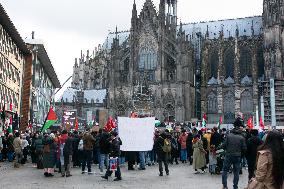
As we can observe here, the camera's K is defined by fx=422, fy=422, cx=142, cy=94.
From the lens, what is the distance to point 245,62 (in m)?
63.7

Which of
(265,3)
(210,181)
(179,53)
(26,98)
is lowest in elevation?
(210,181)

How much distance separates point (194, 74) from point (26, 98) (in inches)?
1254

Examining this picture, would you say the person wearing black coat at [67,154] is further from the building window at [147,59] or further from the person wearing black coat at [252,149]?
the building window at [147,59]

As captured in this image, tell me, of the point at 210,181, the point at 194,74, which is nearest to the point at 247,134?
the point at 210,181

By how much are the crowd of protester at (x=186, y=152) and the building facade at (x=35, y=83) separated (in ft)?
51.3

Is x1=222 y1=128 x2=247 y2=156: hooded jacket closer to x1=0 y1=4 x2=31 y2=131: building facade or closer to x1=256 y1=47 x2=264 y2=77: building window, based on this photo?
x1=0 y1=4 x2=31 y2=131: building facade

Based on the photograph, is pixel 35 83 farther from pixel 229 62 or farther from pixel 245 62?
pixel 245 62

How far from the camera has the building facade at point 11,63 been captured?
98.7 feet

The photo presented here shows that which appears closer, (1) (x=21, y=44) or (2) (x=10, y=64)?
(2) (x=10, y=64)

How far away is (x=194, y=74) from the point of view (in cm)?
6431

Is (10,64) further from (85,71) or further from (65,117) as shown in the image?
(85,71)

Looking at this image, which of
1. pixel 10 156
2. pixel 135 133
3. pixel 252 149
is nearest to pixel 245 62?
pixel 10 156

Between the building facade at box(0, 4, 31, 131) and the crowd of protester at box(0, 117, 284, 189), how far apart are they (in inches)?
374

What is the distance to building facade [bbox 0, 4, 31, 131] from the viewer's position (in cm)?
3008
